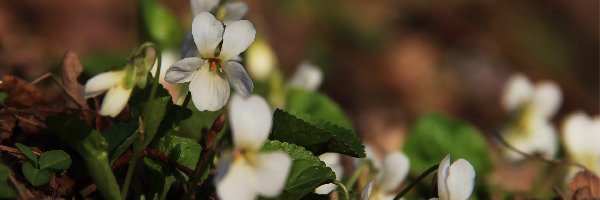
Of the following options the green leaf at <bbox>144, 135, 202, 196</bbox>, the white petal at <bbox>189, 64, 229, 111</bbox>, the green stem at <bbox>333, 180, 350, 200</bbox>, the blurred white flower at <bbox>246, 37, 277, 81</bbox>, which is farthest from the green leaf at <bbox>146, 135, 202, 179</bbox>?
the blurred white flower at <bbox>246, 37, 277, 81</bbox>

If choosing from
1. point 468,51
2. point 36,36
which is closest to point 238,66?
point 36,36

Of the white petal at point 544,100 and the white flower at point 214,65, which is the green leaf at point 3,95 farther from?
the white petal at point 544,100

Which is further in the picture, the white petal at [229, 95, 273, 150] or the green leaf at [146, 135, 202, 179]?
the green leaf at [146, 135, 202, 179]

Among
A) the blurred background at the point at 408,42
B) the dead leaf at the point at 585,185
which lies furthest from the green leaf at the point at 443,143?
the blurred background at the point at 408,42

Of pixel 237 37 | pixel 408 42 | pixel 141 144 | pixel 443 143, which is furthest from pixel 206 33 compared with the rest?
pixel 408 42

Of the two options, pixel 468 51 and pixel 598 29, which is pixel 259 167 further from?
pixel 598 29

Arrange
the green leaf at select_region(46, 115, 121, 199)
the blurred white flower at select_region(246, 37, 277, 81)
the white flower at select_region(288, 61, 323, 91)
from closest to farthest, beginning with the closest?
the green leaf at select_region(46, 115, 121, 199) → the white flower at select_region(288, 61, 323, 91) → the blurred white flower at select_region(246, 37, 277, 81)

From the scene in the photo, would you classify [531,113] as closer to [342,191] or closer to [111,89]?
[342,191]

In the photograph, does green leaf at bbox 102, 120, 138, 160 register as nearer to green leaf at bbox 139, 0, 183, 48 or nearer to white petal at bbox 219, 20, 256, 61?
white petal at bbox 219, 20, 256, 61
